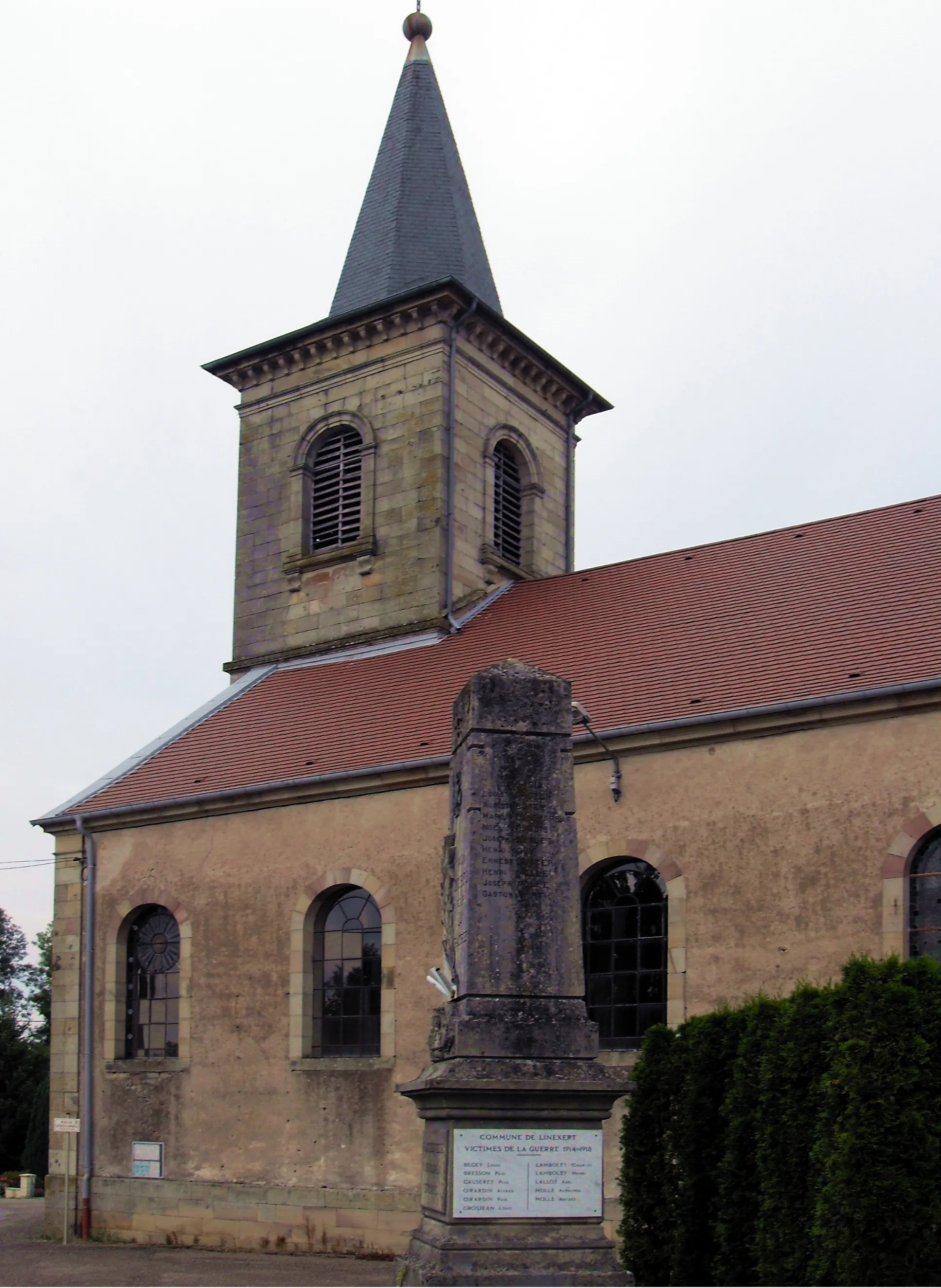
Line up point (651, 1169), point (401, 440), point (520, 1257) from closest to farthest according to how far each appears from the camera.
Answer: point (520, 1257) → point (651, 1169) → point (401, 440)

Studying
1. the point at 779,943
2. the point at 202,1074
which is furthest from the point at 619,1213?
the point at 202,1074

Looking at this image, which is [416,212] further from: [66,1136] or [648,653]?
[66,1136]

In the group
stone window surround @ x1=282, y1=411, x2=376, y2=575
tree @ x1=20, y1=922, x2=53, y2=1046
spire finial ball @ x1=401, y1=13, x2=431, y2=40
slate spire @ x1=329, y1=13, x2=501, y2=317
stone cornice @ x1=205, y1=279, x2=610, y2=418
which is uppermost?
spire finial ball @ x1=401, y1=13, x2=431, y2=40

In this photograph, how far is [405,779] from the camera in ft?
58.5

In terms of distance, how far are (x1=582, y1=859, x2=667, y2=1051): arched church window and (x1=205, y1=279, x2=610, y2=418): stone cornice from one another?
11540mm

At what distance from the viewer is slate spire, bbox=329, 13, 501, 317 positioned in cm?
2628

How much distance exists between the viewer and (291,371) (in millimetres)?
26375

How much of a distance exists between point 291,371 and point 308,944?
11.6 meters

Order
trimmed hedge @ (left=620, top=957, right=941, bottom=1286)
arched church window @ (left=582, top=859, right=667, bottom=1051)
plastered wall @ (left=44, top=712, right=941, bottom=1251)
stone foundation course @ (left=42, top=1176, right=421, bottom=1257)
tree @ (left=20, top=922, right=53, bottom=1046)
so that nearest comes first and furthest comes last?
trimmed hedge @ (left=620, top=957, right=941, bottom=1286)
plastered wall @ (left=44, top=712, right=941, bottom=1251)
arched church window @ (left=582, top=859, right=667, bottom=1051)
stone foundation course @ (left=42, top=1176, right=421, bottom=1257)
tree @ (left=20, top=922, right=53, bottom=1046)


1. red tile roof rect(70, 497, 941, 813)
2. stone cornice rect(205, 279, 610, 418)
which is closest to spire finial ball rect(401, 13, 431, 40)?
stone cornice rect(205, 279, 610, 418)

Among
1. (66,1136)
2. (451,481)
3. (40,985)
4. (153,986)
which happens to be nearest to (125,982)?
(153,986)

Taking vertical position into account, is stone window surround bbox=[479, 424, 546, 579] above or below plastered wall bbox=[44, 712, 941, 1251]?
above

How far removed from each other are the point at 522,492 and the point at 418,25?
988cm

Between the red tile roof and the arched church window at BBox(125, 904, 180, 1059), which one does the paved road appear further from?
the red tile roof
